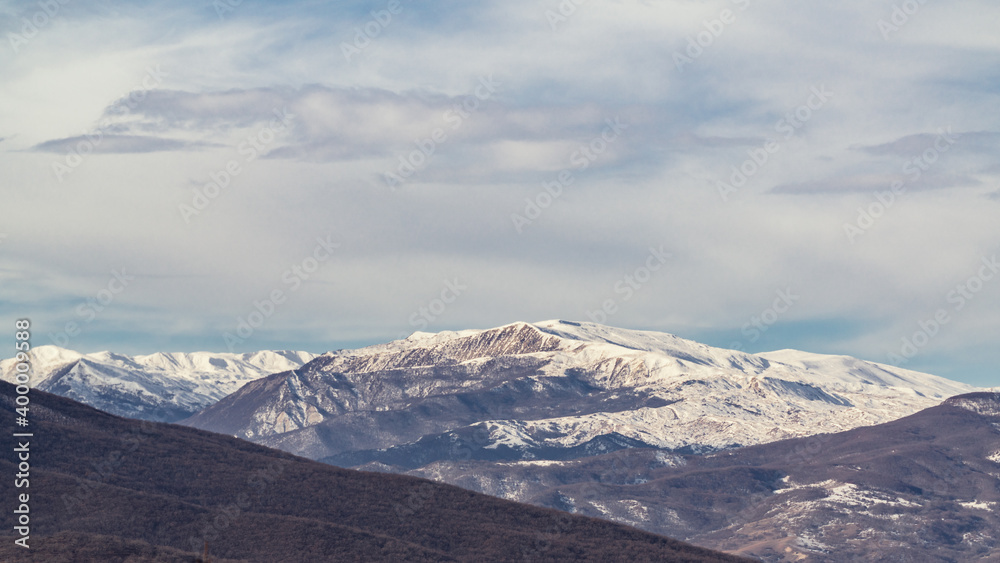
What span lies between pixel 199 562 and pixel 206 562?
970 mm

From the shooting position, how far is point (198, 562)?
5901 inches

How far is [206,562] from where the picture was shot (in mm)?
152000

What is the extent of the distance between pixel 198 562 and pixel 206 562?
2.23 m

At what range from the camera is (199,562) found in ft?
500

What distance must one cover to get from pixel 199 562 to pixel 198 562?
2481 millimetres
